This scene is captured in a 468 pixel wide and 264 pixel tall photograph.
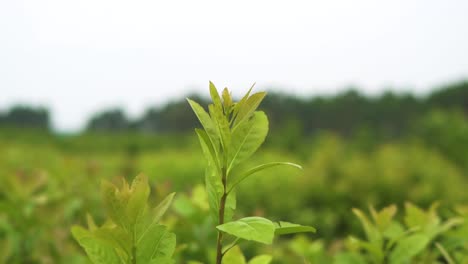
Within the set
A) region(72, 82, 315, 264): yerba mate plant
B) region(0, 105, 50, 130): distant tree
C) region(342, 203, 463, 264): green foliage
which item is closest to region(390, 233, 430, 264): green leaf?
region(342, 203, 463, 264): green foliage

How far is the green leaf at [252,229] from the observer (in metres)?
0.73

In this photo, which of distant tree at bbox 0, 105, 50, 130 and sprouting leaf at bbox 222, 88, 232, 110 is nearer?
sprouting leaf at bbox 222, 88, 232, 110

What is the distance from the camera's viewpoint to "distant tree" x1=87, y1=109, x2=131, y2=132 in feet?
168

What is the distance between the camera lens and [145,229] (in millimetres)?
845

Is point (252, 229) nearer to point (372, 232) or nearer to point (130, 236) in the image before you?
point (130, 236)

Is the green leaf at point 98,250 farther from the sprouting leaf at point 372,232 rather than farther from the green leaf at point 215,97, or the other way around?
the sprouting leaf at point 372,232

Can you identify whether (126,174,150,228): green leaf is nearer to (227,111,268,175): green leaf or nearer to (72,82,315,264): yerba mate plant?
(72,82,315,264): yerba mate plant

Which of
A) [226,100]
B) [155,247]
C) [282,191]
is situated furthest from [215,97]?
[282,191]

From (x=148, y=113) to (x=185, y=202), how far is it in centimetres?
5053

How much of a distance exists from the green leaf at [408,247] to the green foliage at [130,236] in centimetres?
62

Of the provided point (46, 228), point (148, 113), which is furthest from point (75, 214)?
point (148, 113)

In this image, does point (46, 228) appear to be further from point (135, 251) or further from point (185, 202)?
point (135, 251)

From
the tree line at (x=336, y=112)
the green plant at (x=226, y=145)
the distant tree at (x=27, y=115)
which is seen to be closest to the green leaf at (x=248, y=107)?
the green plant at (x=226, y=145)

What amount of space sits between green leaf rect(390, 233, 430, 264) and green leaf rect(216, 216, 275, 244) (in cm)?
56
